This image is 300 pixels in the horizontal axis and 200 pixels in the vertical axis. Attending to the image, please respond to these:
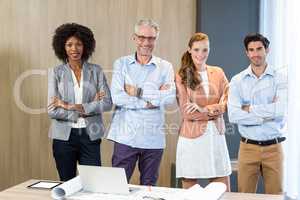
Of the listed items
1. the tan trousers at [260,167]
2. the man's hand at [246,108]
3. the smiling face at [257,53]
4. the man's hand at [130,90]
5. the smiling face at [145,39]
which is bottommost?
the tan trousers at [260,167]

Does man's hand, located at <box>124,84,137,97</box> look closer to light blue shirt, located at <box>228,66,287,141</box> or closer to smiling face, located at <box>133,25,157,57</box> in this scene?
smiling face, located at <box>133,25,157,57</box>

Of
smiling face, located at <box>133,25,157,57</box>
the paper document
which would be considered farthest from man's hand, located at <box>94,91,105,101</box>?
the paper document

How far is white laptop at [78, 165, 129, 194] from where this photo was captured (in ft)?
7.38

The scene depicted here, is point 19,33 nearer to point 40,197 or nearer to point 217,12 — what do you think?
point 217,12

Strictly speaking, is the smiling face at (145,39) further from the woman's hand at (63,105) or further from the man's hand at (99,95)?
the woman's hand at (63,105)

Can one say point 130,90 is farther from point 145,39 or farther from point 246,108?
point 246,108

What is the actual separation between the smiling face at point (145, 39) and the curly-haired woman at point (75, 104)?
429 mm

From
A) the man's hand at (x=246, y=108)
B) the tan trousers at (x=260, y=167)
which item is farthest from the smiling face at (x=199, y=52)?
the tan trousers at (x=260, y=167)

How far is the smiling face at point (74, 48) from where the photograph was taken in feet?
11.0

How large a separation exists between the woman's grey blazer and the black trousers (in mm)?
45

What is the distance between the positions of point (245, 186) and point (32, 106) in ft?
7.74

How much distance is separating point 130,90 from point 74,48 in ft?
1.88

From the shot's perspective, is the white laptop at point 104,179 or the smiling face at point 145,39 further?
the smiling face at point 145,39

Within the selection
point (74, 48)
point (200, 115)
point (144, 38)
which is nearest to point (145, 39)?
point (144, 38)
